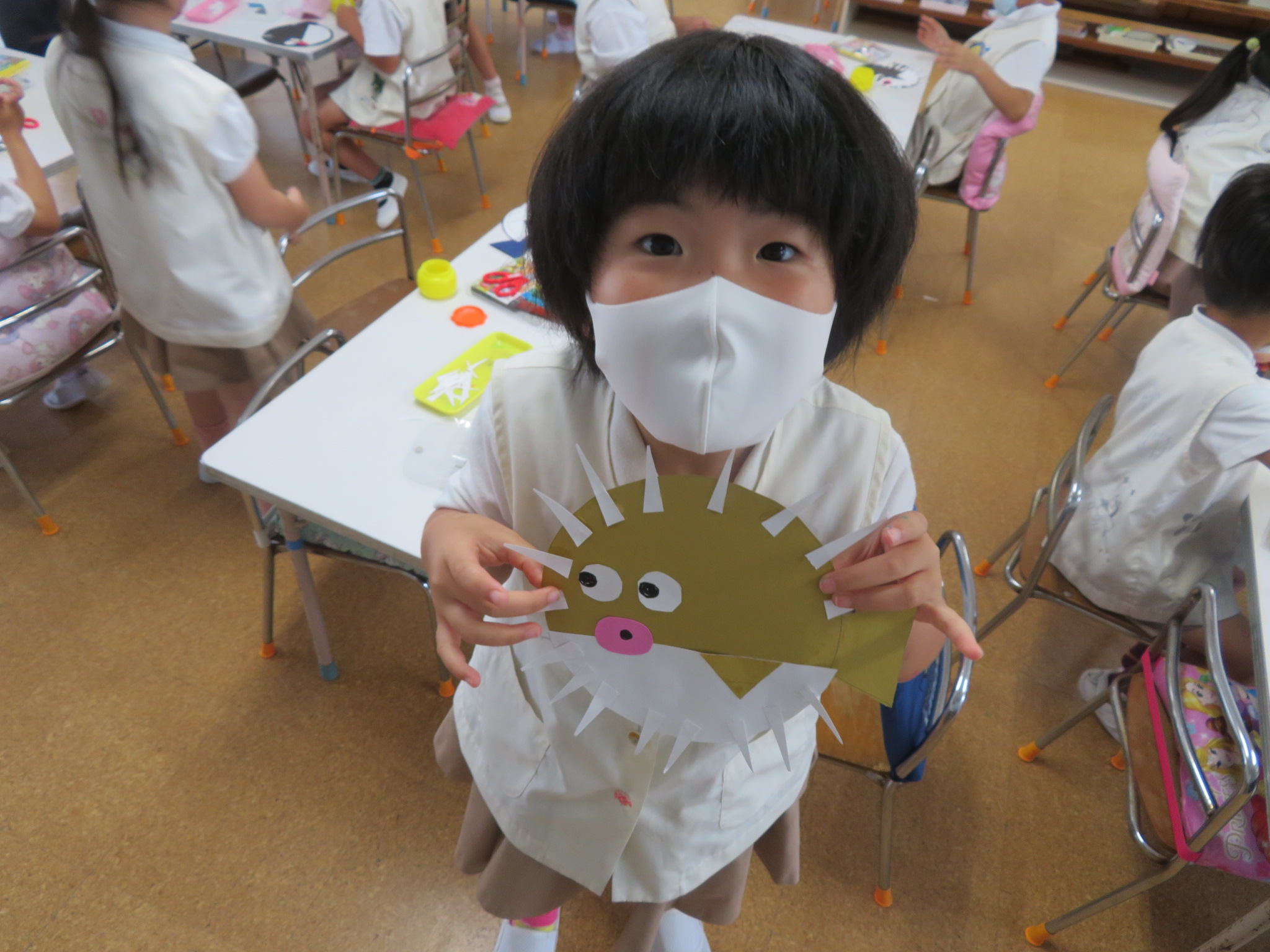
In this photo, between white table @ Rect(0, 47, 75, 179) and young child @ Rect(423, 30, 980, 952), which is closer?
young child @ Rect(423, 30, 980, 952)

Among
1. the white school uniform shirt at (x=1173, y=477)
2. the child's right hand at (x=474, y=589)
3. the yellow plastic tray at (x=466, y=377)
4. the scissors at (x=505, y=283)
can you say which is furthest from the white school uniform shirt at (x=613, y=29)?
the child's right hand at (x=474, y=589)

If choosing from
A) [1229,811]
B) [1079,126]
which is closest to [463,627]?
[1229,811]

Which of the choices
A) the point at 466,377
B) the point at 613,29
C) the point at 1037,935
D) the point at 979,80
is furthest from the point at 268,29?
the point at 1037,935

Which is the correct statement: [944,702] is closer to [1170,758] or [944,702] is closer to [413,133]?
[1170,758]

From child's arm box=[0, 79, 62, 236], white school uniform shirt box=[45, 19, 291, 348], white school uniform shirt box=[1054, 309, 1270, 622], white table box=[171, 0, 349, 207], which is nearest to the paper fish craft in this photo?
white school uniform shirt box=[1054, 309, 1270, 622]

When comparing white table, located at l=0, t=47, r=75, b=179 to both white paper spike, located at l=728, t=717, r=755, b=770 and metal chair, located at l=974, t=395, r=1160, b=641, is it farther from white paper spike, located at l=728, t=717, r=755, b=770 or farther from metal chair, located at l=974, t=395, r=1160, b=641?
metal chair, located at l=974, t=395, r=1160, b=641

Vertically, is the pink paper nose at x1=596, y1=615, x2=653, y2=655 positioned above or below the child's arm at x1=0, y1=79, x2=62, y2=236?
above

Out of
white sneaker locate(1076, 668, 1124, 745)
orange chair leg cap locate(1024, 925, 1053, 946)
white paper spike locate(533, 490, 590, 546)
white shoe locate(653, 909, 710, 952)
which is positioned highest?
white paper spike locate(533, 490, 590, 546)

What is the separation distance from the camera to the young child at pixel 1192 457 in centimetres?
144

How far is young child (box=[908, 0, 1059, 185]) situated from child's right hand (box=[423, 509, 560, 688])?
8.30ft

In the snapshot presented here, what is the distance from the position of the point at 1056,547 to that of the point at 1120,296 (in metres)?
1.25

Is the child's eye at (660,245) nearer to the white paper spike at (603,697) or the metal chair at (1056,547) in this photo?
the white paper spike at (603,697)

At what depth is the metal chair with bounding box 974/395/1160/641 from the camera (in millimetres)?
1471

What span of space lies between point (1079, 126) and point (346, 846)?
4.98 meters
